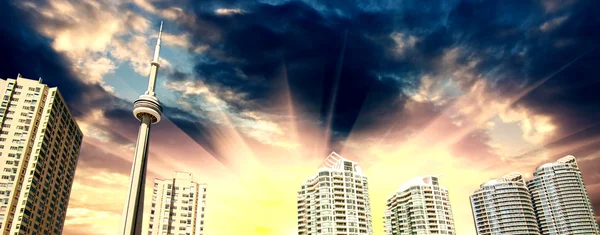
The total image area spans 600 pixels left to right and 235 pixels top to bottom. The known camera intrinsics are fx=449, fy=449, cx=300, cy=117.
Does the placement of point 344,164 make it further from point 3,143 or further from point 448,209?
point 3,143

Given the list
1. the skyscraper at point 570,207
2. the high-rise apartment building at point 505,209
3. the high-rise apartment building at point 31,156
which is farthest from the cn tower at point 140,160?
the skyscraper at point 570,207

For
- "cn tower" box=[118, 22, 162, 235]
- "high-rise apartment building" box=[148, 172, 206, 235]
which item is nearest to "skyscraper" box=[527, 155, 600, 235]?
"high-rise apartment building" box=[148, 172, 206, 235]

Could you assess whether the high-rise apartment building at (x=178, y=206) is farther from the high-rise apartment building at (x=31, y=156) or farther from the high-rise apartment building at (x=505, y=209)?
the high-rise apartment building at (x=505, y=209)

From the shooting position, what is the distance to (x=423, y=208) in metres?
149

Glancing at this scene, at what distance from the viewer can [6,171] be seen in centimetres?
10994

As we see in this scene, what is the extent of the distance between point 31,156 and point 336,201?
279 ft

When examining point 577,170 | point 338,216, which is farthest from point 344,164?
point 577,170

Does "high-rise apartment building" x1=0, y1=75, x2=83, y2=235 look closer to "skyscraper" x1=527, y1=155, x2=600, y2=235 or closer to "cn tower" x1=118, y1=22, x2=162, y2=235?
"cn tower" x1=118, y1=22, x2=162, y2=235

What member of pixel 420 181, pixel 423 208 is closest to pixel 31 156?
pixel 423 208

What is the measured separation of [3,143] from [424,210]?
12336 cm

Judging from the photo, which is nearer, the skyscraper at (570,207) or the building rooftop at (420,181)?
the building rooftop at (420,181)

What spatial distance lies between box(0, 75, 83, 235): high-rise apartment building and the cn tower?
22.1 meters

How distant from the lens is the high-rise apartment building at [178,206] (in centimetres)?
13288

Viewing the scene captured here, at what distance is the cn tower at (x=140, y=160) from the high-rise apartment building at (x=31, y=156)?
2213 centimetres
